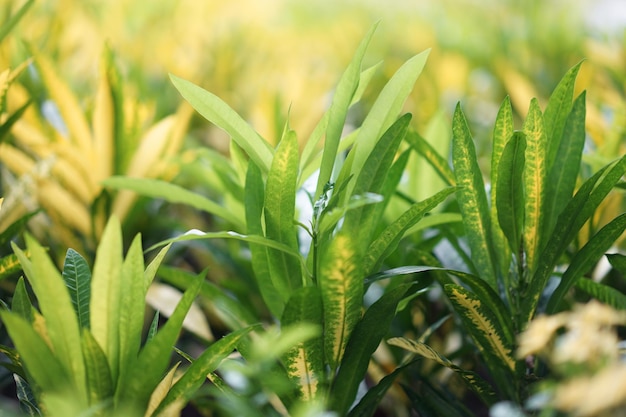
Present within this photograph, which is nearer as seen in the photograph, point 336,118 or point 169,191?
point 336,118

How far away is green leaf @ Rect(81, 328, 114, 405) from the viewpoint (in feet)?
2.40

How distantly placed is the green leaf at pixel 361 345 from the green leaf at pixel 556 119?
0.32 metres

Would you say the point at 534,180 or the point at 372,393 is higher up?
the point at 534,180

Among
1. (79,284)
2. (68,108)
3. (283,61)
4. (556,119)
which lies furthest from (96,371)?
(283,61)

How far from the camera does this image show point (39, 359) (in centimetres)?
72

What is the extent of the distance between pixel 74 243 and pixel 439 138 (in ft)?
2.62

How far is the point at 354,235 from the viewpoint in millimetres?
893

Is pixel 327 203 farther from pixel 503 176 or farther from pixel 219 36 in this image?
pixel 219 36

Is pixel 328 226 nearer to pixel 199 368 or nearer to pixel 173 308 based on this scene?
pixel 199 368

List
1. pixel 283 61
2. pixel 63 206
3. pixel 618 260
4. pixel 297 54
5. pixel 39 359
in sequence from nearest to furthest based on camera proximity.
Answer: pixel 39 359
pixel 618 260
pixel 63 206
pixel 283 61
pixel 297 54

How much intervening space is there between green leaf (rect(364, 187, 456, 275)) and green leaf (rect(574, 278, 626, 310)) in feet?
1.05

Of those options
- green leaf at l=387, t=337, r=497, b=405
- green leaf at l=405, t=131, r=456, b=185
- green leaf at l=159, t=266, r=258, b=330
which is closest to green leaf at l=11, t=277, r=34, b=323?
green leaf at l=159, t=266, r=258, b=330

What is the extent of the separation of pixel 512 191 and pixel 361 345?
29 cm

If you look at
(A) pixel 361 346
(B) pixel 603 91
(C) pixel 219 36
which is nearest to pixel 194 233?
(A) pixel 361 346
